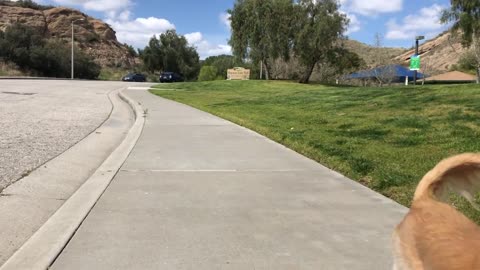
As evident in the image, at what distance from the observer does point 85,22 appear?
343 ft

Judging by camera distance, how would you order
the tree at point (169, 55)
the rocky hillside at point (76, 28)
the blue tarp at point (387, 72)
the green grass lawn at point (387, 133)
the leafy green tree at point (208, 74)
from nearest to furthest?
the green grass lawn at point (387, 133)
the blue tarp at point (387, 72)
the leafy green tree at point (208, 74)
the tree at point (169, 55)
the rocky hillside at point (76, 28)

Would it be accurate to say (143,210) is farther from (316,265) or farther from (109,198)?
(316,265)

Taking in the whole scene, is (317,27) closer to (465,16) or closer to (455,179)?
(465,16)

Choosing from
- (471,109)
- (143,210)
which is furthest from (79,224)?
(471,109)

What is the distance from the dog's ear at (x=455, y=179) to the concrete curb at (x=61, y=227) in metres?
2.64

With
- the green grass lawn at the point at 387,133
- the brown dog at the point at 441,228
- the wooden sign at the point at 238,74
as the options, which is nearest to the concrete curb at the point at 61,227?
the brown dog at the point at 441,228

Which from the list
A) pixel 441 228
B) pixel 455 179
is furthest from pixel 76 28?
pixel 441 228

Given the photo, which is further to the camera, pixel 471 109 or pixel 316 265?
pixel 471 109

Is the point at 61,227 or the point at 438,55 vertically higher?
the point at 438,55

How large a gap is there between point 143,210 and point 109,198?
1.96ft

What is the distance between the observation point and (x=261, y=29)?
4703cm

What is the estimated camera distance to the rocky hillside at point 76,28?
92938mm

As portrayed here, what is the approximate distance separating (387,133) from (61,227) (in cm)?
686

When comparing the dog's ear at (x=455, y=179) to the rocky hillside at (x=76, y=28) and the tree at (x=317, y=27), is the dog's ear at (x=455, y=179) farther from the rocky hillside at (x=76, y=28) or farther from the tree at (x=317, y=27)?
the rocky hillside at (x=76, y=28)
